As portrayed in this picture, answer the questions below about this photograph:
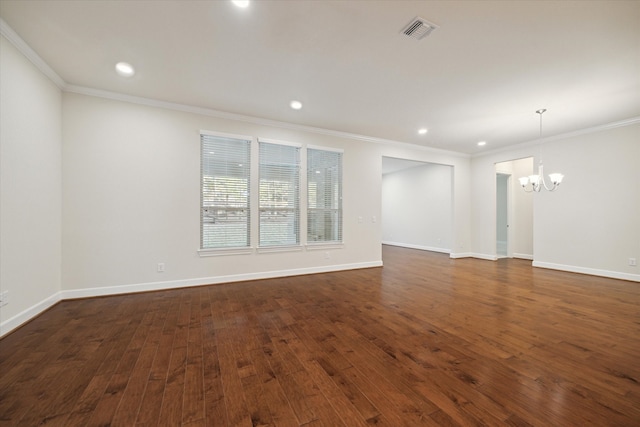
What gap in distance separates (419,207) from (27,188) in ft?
29.3

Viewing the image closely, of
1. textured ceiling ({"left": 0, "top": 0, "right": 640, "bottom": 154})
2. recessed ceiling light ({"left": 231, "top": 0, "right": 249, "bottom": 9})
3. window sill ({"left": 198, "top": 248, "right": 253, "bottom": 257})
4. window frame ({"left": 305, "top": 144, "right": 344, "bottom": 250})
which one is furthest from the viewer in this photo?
window frame ({"left": 305, "top": 144, "right": 344, "bottom": 250})

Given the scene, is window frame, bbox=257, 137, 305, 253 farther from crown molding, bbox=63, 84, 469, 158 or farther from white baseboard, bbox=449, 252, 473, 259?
white baseboard, bbox=449, 252, 473, 259

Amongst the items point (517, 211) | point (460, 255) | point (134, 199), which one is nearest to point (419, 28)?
point (134, 199)

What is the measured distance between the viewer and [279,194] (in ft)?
15.4

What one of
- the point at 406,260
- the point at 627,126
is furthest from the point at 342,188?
the point at 627,126

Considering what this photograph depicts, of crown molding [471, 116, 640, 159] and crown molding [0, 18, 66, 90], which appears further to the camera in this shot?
crown molding [471, 116, 640, 159]

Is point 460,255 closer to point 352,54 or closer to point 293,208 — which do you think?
point 293,208

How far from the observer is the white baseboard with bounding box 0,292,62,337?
2.42m

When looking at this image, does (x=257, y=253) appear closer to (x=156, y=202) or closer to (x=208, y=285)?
(x=208, y=285)

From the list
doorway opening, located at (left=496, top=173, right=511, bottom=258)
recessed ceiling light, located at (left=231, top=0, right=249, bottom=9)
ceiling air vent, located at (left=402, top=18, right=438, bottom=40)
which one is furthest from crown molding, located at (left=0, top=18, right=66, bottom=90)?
doorway opening, located at (left=496, top=173, right=511, bottom=258)

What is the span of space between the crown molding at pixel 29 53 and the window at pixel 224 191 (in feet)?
5.76

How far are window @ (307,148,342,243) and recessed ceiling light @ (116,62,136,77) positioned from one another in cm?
290

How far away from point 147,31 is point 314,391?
11.3 feet

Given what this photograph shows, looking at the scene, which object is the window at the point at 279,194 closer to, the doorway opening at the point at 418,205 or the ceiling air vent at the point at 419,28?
the ceiling air vent at the point at 419,28
